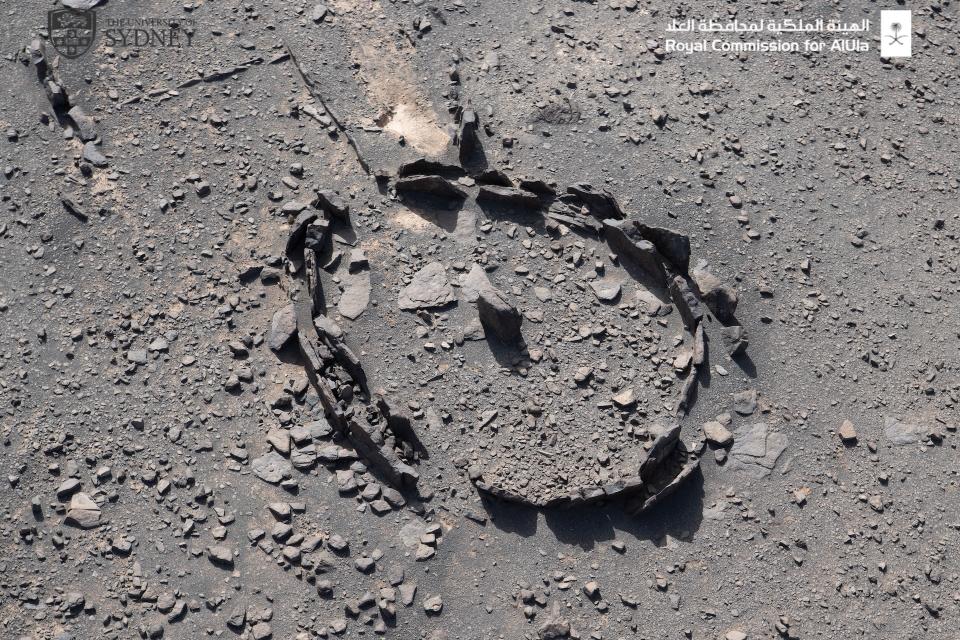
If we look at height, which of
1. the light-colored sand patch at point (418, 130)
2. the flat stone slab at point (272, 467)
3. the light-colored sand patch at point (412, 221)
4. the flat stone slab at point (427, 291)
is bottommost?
the flat stone slab at point (272, 467)

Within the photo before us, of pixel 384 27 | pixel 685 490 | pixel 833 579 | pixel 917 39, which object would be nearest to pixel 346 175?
pixel 384 27

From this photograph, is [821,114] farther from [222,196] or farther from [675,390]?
[222,196]

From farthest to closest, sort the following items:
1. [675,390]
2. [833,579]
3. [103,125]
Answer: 1. [103,125]
2. [675,390]
3. [833,579]

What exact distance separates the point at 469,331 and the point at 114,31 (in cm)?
920

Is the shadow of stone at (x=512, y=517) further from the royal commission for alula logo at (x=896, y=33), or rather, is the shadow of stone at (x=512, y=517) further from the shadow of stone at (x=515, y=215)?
the royal commission for alula logo at (x=896, y=33)

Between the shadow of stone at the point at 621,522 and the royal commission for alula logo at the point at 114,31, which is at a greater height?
the royal commission for alula logo at the point at 114,31

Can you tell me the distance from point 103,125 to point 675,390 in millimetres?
10571

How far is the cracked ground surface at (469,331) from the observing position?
11.1 meters

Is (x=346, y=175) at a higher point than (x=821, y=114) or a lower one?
higher

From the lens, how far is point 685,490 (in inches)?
461

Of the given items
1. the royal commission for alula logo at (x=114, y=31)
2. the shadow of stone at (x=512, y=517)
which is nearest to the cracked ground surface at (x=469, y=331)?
the shadow of stone at (x=512, y=517)

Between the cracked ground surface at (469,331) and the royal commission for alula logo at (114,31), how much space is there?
28 centimetres

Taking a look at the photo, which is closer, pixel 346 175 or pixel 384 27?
pixel 346 175

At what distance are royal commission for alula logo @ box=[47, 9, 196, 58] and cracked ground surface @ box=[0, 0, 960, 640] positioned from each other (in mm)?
285
